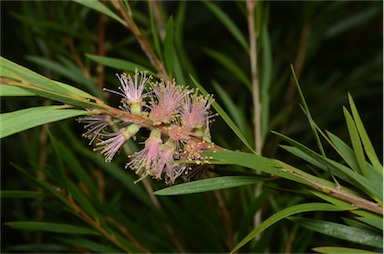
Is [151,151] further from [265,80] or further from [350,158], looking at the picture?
[265,80]

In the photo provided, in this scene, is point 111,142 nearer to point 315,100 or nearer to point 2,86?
point 2,86

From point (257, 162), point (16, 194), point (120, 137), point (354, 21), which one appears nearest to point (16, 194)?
point (16, 194)

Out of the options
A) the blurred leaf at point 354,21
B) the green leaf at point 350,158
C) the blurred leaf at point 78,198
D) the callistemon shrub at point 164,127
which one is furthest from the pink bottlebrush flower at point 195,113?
the blurred leaf at point 354,21

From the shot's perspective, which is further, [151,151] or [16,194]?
[16,194]

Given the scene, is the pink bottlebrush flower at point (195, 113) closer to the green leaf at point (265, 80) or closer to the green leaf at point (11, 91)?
the green leaf at point (11, 91)

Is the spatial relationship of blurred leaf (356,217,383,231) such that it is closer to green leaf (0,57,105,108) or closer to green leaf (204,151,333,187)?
green leaf (204,151,333,187)

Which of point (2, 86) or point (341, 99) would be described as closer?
point (2, 86)

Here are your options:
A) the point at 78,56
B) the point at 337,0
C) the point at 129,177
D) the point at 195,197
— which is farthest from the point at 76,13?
the point at 337,0

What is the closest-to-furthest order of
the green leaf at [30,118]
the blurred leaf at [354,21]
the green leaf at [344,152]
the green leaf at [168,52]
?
the green leaf at [30,118], the green leaf at [344,152], the green leaf at [168,52], the blurred leaf at [354,21]
